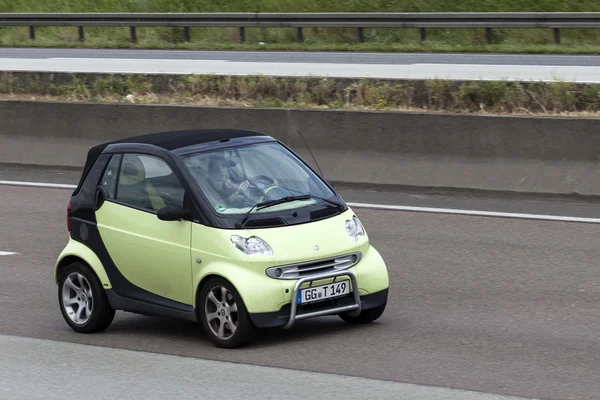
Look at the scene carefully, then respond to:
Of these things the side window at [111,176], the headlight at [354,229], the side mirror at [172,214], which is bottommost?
the headlight at [354,229]

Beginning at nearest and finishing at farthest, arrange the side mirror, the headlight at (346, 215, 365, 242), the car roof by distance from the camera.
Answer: the side mirror → the headlight at (346, 215, 365, 242) → the car roof

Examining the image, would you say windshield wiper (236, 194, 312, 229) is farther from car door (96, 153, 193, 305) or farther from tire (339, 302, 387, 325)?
tire (339, 302, 387, 325)

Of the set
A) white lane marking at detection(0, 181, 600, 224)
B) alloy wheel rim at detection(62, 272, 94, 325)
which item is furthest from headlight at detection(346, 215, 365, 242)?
white lane marking at detection(0, 181, 600, 224)

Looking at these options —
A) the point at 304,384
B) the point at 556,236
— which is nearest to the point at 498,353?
the point at 304,384

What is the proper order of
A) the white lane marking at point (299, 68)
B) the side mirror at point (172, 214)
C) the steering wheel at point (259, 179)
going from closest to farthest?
the side mirror at point (172, 214) → the steering wheel at point (259, 179) → the white lane marking at point (299, 68)

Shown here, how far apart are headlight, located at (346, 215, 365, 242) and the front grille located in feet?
0.47

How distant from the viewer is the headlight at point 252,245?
761 centimetres

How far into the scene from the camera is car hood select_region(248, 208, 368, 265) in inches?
300

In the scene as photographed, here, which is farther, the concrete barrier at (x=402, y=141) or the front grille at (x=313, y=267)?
the concrete barrier at (x=402, y=141)

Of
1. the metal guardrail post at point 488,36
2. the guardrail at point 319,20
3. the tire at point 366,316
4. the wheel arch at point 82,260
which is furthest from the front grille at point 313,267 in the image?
the metal guardrail post at point 488,36

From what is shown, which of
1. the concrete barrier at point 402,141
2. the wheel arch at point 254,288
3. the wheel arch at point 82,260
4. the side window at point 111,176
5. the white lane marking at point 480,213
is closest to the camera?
the wheel arch at point 254,288

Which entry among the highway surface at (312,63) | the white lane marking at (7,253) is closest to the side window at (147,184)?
the white lane marking at (7,253)

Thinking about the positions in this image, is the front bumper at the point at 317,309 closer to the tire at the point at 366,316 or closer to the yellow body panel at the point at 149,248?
the tire at the point at 366,316

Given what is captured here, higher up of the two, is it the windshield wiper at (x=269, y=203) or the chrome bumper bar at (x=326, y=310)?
the windshield wiper at (x=269, y=203)
